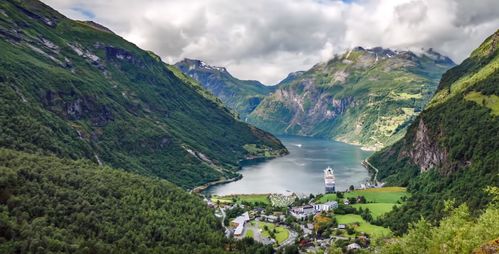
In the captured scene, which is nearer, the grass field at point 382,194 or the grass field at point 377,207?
the grass field at point 377,207

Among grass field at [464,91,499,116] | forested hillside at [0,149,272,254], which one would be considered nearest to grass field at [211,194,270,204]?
forested hillside at [0,149,272,254]

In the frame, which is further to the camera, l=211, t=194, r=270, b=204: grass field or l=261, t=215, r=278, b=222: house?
l=211, t=194, r=270, b=204: grass field

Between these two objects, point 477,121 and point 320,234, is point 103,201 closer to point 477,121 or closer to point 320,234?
point 320,234

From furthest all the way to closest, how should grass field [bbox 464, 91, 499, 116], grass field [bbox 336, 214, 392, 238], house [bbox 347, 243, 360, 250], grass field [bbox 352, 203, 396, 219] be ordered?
1. grass field [bbox 464, 91, 499, 116]
2. grass field [bbox 352, 203, 396, 219]
3. grass field [bbox 336, 214, 392, 238]
4. house [bbox 347, 243, 360, 250]

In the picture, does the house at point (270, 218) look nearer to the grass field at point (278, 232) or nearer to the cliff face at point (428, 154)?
the grass field at point (278, 232)

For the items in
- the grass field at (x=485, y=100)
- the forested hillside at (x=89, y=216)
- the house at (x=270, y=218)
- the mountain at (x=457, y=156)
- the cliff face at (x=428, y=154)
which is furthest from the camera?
the cliff face at (x=428, y=154)

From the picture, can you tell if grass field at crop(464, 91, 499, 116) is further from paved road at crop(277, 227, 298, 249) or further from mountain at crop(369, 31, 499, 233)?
paved road at crop(277, 227, 298, 249)

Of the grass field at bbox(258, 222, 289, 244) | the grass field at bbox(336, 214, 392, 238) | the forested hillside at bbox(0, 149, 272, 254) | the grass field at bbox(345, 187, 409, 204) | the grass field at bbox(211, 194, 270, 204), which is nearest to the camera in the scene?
the forested hillside at bbox(0, 149, 272, 254)

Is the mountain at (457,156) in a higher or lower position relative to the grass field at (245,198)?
higher

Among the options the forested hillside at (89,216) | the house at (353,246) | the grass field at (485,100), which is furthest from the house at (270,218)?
the grass field at (485,100)
